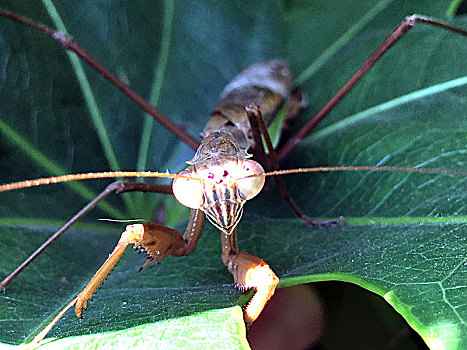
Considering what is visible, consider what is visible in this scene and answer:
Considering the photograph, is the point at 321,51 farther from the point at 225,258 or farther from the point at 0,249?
the point at 0,249

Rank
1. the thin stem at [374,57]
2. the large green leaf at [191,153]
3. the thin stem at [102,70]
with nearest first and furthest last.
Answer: the large green leaf at [191,153], the thin stem at [102,70], the thin stem at [374,57]

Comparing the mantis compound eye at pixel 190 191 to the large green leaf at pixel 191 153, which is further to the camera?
the mantis compound eye at pixel 190 191

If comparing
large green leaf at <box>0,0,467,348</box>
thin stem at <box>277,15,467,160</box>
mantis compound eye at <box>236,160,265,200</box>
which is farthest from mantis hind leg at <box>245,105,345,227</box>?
mantis compound eye at <box>236,160,265,200</box>

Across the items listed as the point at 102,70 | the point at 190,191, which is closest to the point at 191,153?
the point at 102,70

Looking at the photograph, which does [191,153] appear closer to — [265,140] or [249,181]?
[265,140]

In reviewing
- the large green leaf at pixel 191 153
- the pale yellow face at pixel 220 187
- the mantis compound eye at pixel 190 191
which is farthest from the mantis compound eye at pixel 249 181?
the large green leaf at pixel 191 153

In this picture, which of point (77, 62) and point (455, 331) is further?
point (77, 62)

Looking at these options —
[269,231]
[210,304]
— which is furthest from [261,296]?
[269,231]

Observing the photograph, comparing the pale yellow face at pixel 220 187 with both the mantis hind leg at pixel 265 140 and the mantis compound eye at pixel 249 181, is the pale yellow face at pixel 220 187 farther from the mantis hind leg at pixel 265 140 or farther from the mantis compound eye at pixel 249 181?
the mantis hind leg at pixel 265 140
